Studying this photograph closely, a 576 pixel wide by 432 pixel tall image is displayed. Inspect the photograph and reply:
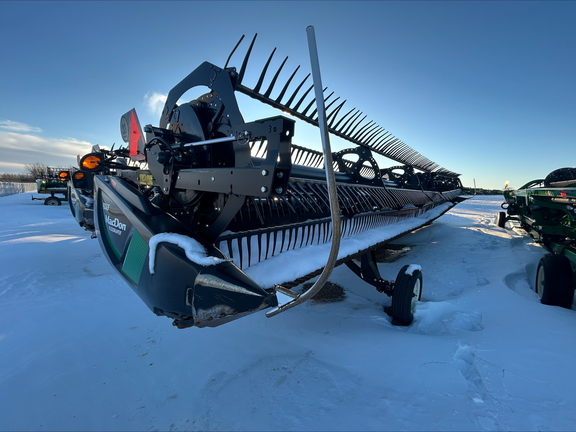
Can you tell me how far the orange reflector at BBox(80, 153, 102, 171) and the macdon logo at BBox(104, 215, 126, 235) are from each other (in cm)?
218

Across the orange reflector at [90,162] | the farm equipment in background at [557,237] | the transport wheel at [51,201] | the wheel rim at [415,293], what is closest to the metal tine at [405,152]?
the farm equipment in background at [557,237]

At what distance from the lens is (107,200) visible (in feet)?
7.64

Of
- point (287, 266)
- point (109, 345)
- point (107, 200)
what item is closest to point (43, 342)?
point (109, 345)

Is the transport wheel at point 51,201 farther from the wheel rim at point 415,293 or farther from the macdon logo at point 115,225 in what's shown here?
the wheel rim at point 415,293

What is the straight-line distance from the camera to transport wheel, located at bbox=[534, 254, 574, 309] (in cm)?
285

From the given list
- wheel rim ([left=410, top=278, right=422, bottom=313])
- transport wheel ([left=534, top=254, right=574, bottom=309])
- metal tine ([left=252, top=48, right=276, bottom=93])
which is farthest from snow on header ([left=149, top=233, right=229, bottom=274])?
transport wheel ([left=534, top=254, right=574, bottom=309])

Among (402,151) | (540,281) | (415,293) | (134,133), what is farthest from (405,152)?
(134,133)

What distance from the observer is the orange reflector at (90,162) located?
3916 millimetres

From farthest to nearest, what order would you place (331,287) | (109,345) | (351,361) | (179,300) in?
(331,287)
(109,345)
(351,361)
(179,300)

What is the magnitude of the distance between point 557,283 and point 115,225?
4379mm

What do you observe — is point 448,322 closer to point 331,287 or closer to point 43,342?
point 331,287

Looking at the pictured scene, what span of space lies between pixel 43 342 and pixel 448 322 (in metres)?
3.60

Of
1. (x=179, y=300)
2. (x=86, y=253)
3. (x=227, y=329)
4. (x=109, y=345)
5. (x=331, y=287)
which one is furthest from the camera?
(x=86, y=253)

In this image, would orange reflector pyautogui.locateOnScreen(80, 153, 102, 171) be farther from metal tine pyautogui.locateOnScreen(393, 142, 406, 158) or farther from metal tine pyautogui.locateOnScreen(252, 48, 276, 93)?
metal tine pyautogui.locateOnScreen(393, 142, 406, 158)
